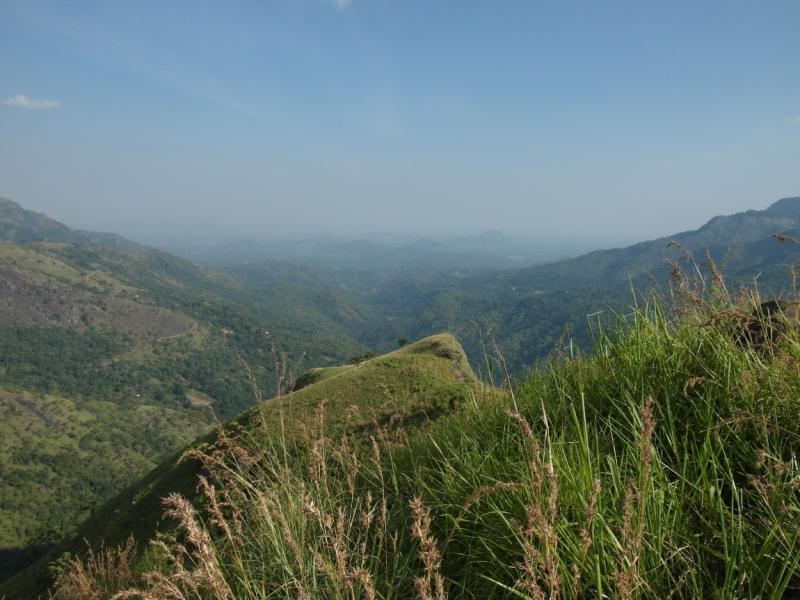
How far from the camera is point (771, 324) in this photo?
10.6ft

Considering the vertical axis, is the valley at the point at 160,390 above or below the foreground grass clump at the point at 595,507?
below

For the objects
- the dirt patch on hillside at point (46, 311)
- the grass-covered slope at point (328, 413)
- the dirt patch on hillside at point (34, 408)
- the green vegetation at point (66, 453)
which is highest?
the grass-covered slope at point (328, 413)

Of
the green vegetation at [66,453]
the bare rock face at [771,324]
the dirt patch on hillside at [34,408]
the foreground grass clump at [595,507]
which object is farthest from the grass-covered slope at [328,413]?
the dirt patch on hillside at [34,408]

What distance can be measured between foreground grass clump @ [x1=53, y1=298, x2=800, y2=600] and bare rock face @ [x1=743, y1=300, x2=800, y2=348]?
0.50 ft

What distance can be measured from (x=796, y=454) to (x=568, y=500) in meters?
1.42

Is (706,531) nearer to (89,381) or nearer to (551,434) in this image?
(551,434)

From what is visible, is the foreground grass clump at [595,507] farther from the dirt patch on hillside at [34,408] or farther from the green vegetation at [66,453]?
the dirt patch on hillside at [34,408]

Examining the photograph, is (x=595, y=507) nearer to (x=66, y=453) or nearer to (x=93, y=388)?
(x=66, y=453)

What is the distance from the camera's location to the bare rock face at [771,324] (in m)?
3.13

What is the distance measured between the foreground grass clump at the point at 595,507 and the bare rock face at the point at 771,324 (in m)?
0.15

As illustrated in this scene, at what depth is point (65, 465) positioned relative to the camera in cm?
9544

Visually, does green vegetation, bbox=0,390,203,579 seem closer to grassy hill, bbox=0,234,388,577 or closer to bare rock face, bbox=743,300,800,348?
grassy hill, bbox=0,234,388,577

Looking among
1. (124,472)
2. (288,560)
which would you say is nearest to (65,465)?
(124,472)

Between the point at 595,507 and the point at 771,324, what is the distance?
2276mm
